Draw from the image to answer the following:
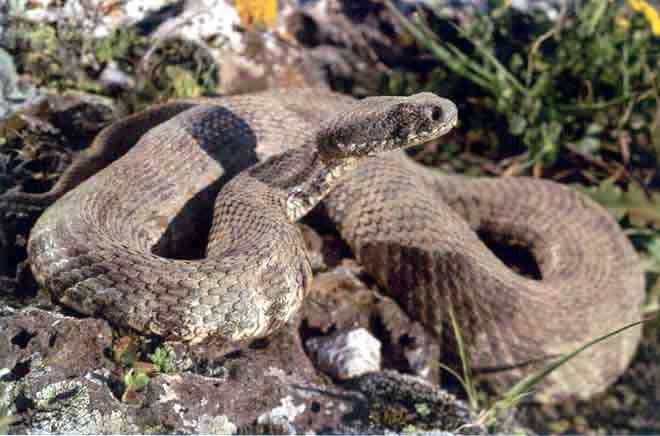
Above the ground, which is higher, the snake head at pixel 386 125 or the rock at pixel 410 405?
the snake head at pixel 386 125

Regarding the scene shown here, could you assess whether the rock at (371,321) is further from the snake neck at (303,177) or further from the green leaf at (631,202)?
the green leaf at (631,202)

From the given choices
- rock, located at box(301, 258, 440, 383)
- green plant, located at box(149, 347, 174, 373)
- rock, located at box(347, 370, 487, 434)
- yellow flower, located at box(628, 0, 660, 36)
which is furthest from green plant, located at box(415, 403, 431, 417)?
yellow flower, located at box(628, 0, 660, 36)

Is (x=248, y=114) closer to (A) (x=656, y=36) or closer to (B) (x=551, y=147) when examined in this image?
(B) (x=551, y=147)

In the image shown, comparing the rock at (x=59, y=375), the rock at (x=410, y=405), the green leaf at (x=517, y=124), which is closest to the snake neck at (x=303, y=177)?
the rock at (x=410, y=405)

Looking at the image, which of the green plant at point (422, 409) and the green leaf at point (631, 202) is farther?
the green leaf at point (631, 202)

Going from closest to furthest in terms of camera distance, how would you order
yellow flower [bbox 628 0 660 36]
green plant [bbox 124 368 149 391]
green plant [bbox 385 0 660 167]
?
green plant [bbox 124 368 149 391], green plant [bbox 385 0 660 167], yellow flower [bbox 628 0 660 36]

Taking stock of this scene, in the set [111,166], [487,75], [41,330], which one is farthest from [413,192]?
[41,330]

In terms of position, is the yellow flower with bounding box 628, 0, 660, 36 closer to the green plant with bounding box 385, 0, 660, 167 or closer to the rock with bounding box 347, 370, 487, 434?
the green plant with bounding box 385, 0, 660, 167
